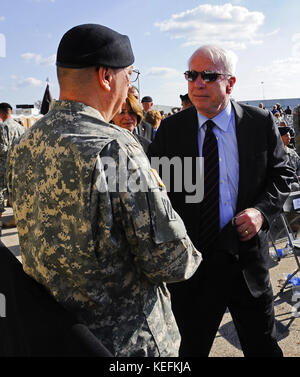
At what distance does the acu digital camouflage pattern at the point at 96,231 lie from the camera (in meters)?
1.32

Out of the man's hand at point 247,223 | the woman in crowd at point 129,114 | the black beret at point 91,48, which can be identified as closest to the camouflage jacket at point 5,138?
the woman in crowd at point 129,114

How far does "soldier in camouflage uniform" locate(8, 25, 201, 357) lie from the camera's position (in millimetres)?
1319

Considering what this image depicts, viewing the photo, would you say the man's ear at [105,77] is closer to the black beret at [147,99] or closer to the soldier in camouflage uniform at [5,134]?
the soldier in camouflage uniform at [5,134]

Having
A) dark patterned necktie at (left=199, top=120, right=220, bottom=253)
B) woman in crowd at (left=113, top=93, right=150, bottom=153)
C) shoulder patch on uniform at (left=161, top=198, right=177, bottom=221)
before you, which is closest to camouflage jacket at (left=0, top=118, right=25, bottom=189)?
woman in crowd at (left=113, top=93, right=150, bottom=153)

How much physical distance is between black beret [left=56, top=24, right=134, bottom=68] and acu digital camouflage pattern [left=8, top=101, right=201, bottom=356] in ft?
0.54

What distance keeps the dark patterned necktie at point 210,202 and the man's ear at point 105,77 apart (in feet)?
3.41

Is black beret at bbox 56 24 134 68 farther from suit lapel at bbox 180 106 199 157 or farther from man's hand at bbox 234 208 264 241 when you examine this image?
man's hand at bbox 234 208 264 241

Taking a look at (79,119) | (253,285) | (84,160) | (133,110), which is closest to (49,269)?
(84,160)

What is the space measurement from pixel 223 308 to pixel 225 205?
0.63 meters

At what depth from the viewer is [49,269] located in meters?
1.42

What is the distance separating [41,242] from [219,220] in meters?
1.20

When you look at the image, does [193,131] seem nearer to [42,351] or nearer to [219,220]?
[219,220]

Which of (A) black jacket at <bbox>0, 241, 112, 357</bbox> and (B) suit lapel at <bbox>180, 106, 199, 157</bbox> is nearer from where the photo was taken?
(A) black jacket at <bbox>0, 241, 112, 357</bbox>

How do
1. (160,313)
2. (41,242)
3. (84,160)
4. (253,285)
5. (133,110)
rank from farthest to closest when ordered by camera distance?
1. (133,110)
2. (253,285)
3. (160,313)
4. (41,242)
5. (84,160)
